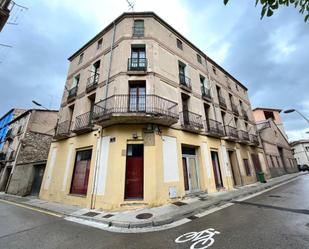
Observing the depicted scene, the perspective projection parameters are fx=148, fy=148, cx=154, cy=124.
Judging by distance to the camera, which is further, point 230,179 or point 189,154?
point 230,179

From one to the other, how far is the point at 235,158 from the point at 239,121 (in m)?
5.04

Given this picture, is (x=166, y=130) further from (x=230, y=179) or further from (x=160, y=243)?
(x=230, y=179)

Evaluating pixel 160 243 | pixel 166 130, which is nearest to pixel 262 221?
pixel 160 243

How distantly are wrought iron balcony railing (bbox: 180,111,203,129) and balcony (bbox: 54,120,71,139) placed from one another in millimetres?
8455

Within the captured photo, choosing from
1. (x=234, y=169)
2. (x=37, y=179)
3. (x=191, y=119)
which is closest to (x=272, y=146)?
(x=234, y=169)

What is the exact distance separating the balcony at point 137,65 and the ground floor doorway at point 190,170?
585cm

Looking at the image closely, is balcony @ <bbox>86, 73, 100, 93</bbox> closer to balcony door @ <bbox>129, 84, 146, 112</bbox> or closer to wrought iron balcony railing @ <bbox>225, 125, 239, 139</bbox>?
balcony door @ <bbox>129, 84, 146, 112</bbox>

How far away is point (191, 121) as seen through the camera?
1064 cm

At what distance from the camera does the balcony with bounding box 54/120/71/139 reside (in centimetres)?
1081

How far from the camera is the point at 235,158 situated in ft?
45.4

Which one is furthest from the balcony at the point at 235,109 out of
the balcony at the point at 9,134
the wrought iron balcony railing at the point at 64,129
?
the balcony at the point at 9,134

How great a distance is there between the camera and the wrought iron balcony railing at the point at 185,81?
447 inches

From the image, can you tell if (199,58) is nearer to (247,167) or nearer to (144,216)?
(247,167)

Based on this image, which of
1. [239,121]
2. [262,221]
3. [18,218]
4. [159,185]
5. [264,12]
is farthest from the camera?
[239,121]
